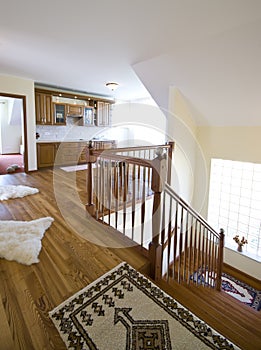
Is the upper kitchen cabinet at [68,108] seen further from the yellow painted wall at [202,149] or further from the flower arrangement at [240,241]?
the flower arrangement at [240,241]

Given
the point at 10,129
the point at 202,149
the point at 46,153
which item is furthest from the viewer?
the point at 10,129

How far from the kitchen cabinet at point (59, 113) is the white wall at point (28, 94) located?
0.78m

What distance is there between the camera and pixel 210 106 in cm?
397

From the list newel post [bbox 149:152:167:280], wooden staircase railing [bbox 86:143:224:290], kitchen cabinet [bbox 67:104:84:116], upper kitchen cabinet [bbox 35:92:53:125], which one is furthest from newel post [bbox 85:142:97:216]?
kitchen cabinet [bbox 67:104:84:116]

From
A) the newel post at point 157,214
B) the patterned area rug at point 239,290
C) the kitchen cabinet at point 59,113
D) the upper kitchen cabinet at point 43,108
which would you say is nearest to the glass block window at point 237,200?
the patterned area rug at point 239,290

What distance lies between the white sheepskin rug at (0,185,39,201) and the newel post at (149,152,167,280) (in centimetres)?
265

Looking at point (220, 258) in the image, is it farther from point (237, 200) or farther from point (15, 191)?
point (15, 191)

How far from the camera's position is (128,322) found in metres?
1.28

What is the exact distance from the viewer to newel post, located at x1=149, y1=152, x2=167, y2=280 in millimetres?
1750

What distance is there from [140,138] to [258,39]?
17.7 ft

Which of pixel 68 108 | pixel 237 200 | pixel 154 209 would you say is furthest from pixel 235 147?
pixel 68 108

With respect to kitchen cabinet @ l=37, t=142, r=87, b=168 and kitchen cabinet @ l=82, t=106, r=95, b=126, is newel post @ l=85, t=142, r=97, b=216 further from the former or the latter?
kitchen cabinet @ l=82, t=106, r=95, b=126

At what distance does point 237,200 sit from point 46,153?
5165mm

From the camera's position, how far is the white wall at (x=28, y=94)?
461cm
